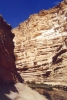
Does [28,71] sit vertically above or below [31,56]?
below

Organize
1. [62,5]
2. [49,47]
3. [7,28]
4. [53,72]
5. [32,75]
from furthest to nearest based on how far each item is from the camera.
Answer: [62,5]
[49,47]
[32,75]
[53,72]
[7,28]

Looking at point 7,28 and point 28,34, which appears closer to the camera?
point 7,28

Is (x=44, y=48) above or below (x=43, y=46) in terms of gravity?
below

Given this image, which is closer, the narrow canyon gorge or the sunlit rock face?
the narrow canyon gorge

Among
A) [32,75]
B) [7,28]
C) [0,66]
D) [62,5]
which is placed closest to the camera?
[0,66]

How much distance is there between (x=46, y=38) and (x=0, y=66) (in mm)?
35781

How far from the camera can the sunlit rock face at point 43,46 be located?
4494cm

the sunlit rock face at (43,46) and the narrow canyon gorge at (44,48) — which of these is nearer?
the narrow canyon gorge at (44,48)

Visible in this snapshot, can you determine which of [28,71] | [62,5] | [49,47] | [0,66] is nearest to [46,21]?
[62,5]

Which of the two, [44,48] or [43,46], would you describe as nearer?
[44,48]

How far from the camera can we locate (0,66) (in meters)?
21.0

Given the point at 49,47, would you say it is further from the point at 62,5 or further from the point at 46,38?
the point at 62,5

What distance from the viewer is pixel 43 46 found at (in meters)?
54.5

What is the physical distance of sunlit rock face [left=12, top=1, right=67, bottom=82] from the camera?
147 ft
